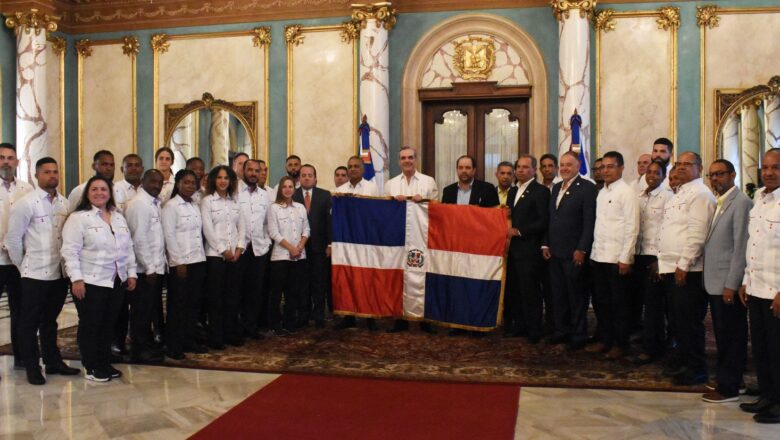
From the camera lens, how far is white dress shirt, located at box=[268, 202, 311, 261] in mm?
5766

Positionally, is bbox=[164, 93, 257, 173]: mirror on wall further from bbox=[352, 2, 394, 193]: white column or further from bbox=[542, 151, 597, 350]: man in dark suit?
bbox=[542, 151, 597, 350]: man in dark suit

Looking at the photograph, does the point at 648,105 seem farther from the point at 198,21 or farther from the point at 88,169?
the point at 88,169

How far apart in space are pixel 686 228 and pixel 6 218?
4.55m

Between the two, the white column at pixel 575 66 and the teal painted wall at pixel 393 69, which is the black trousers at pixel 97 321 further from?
the white column at pixel 575 66

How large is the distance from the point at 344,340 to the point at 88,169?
266 inches

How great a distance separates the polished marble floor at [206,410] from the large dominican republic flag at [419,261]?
161 centimetres

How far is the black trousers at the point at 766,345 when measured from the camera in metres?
3.62

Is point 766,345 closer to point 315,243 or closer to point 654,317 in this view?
point 654,317

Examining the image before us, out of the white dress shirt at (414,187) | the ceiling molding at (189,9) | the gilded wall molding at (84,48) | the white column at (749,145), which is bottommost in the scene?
the white dress shirt at (414,187)

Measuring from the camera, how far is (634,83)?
352 inches

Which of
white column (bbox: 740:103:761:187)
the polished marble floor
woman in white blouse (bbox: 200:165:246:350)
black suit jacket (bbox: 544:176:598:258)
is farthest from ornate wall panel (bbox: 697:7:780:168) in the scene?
woman in white blouse (bbox: 200:165:246:350)

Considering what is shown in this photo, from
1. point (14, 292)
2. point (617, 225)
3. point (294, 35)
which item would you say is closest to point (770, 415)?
point (617, 225)

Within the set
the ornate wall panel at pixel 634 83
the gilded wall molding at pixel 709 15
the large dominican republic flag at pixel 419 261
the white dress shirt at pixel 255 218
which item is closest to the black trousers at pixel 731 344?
the large dominican republic flag at pixel 419 261

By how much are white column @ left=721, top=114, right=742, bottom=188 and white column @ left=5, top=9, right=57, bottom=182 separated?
9447mm
